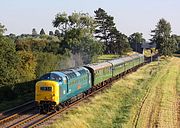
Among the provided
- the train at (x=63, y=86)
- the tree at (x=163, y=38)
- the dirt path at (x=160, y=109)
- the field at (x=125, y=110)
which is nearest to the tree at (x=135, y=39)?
the tree at (x=163, y=38)

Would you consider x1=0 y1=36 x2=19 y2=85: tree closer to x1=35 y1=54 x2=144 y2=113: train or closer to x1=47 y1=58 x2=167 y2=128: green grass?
x1=35 y1=54 x2=144 y2=113: train

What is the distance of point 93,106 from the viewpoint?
32.0 metres

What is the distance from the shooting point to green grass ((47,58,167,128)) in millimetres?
26291

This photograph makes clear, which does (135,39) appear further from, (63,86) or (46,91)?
(46,91)

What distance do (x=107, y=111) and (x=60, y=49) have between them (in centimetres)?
3605

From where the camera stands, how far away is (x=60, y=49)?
219 feet

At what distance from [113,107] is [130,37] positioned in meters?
157

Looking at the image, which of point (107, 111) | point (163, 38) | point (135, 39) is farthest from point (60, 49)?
point (135, 39)

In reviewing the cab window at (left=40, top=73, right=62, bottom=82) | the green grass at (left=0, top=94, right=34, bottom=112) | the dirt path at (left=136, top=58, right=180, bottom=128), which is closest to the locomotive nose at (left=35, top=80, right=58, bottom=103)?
the cab window at (left=40, top=73, right=62, bottom=82)

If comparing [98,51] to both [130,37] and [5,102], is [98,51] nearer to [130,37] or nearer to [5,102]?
[5,102]

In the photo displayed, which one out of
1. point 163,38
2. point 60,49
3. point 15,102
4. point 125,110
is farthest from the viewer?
point 163,38

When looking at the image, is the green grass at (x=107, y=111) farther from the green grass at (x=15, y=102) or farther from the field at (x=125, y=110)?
the green grass at (x=15, y=102)

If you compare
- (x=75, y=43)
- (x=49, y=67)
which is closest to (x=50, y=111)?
(x=49, y=67)

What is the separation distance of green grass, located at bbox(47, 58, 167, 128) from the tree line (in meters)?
8.47
